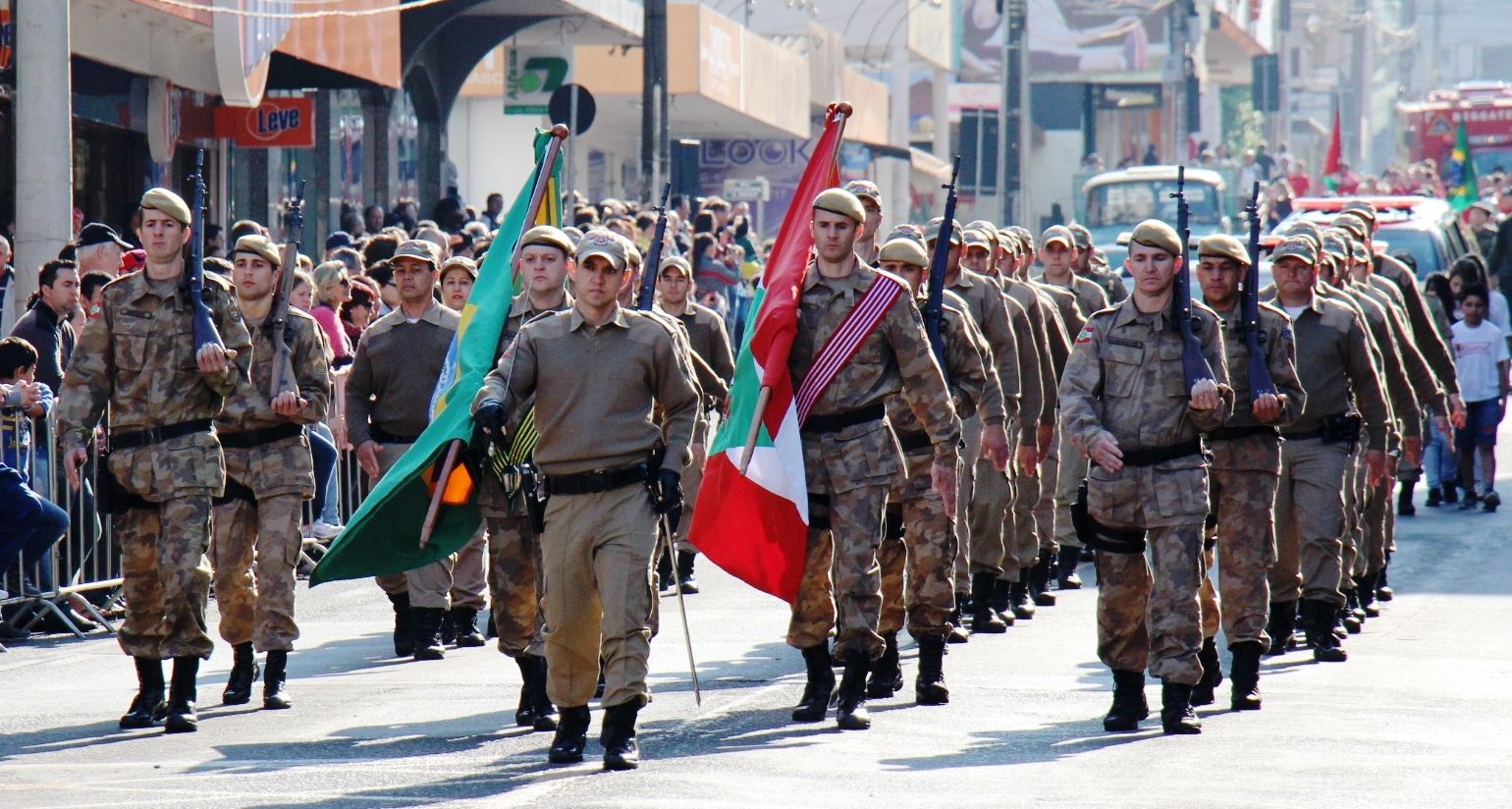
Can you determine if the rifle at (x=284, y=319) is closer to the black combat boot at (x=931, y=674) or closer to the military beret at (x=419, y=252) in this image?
the military beret at (x=419, y=252)

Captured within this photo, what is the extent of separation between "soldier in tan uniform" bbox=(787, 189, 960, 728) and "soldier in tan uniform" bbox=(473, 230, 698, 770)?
996mm

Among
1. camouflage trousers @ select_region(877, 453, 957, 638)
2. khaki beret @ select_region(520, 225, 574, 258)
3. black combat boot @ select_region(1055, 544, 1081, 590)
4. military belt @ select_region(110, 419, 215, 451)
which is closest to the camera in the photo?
khaki beret @ select_region(520, 225, 574, 258)

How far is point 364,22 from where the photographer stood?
21.8 meters

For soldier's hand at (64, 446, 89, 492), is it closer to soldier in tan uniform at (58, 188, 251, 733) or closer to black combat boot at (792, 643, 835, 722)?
soldier in tan uniform at (58, 188, 251, 733)

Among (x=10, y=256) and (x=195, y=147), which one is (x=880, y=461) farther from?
(x=195, y=147)

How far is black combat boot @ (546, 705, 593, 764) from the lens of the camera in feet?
27.9

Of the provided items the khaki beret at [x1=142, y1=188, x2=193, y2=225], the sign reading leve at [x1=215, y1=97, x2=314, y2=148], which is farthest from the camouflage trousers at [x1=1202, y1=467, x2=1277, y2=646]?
the sign reading leve at [x1=215, y1=97, x2=314, y2=148]

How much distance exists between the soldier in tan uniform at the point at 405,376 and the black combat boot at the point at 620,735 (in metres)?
3.13

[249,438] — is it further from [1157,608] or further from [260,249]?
[1157,608]

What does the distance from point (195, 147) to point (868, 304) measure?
49.7ft

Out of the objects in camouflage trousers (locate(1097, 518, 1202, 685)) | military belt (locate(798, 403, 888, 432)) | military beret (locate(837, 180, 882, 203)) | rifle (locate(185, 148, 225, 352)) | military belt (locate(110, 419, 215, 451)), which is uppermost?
military beret (locate(837, 180, 882, 203))

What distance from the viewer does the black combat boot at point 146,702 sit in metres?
9.48

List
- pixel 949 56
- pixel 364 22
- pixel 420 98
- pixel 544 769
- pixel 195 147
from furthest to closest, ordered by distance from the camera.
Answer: pixel 949 56, pixel 420 98, pixel 195 147, pixel 364 22, pixel 544 769

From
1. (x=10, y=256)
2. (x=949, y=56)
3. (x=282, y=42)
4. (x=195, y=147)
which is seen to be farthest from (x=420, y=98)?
(x=949, y=56)
